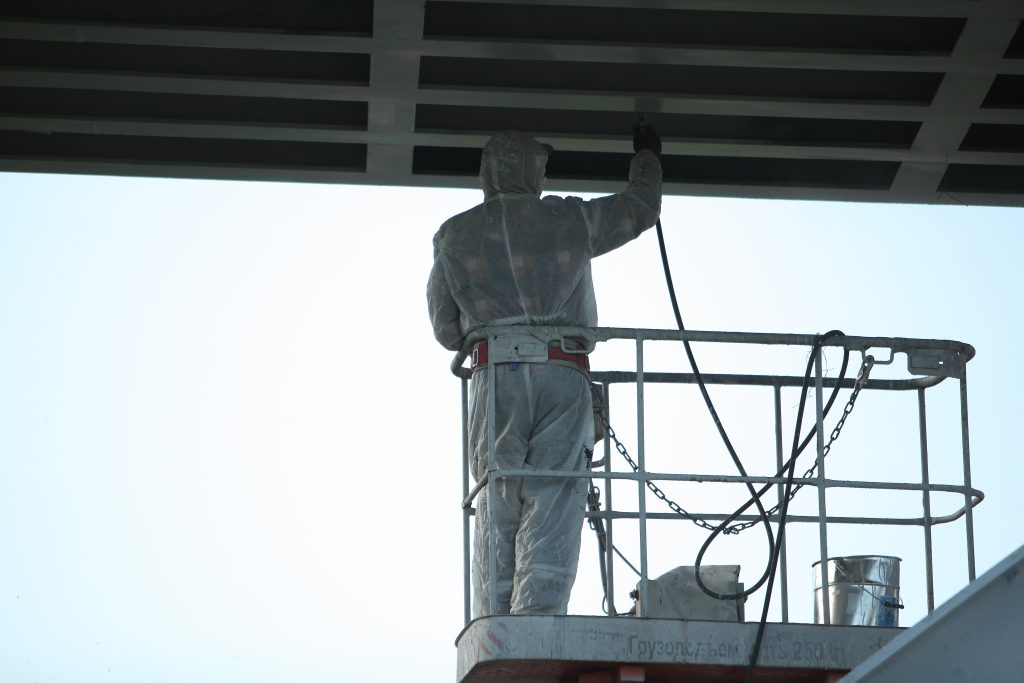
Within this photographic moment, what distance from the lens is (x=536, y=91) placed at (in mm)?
10484

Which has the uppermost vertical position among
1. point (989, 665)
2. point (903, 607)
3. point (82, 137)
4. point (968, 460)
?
point (82, 137)

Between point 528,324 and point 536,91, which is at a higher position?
point 536,91

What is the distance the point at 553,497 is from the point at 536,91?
3.10 metres

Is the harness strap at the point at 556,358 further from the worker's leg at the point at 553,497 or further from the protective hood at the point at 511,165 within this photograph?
the protective hood at the point at 511,165

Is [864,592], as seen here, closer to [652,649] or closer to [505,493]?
[652,649]

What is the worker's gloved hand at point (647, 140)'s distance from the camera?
403 inches

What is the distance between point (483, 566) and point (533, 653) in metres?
1.02

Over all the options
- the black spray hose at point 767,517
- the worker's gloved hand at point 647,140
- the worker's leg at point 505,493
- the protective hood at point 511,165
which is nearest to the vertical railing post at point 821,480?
the black spray hose at point 767,517

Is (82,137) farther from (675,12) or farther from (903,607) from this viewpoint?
(903,607)

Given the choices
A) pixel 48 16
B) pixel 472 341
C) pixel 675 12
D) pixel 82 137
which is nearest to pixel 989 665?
pixel 472 341

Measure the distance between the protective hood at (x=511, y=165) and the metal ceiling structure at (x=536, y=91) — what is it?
986mm

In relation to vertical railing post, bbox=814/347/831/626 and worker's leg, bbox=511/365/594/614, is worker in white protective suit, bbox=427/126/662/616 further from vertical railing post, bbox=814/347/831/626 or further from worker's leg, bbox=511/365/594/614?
vertical railing post, bbox=814/347/831/626

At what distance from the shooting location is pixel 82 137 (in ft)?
36.9

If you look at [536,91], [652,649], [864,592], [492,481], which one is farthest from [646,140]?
[652,649]
